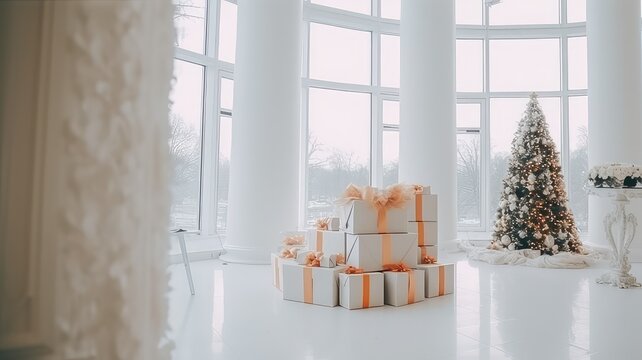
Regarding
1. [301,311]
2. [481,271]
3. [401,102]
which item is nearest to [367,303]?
[301,311]

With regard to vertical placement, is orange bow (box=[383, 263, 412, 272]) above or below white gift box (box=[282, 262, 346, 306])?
above

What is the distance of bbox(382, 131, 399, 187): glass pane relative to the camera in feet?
26.5

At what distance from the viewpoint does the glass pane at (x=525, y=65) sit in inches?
330

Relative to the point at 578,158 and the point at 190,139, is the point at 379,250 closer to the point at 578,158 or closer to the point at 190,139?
the point at 190,139

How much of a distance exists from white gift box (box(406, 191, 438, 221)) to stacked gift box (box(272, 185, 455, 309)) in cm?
44

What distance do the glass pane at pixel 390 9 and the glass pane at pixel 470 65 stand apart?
140cm

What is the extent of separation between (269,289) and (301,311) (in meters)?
0.81

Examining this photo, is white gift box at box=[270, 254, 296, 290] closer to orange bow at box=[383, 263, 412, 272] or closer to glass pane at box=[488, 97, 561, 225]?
orange bow at box=[383, 263, 412, 272]

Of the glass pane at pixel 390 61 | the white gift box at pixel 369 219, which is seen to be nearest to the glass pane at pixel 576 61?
the glass pane at pixel 390 61

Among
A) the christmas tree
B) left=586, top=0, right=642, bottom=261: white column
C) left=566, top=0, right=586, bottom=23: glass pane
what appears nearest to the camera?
the christmas tree

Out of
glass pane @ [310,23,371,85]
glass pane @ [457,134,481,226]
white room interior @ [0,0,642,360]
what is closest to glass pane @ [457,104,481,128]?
white room interior @ [0,0,642,360]

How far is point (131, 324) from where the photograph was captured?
24.0 inches

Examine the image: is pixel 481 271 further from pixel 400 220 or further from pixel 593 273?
pixel 400 220

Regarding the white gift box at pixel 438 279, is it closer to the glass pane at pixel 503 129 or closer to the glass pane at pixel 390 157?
the glass pane at pixel 390 157
